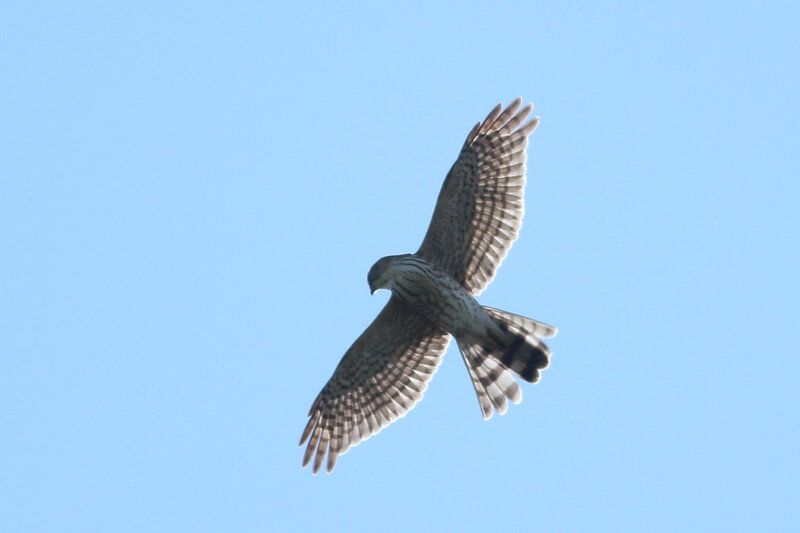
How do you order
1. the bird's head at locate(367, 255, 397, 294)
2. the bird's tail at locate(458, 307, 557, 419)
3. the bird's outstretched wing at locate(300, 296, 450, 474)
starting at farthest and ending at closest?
the bird's outstretched wing at locate(300, 296, 450, 474)
the bird's head at locate(367, 255, 397, 294)
the bird's tail at locate(458, 307, 557, 419)

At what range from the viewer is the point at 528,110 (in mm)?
13766

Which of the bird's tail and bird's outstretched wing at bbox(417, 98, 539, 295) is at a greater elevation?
bird's outstretched wing at bbox(417, 98, 539, 295)

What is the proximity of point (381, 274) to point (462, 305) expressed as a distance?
0.95 m

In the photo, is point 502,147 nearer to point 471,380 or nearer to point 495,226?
point 495,226

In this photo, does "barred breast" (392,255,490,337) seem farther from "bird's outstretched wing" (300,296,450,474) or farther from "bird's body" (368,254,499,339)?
"bird's outstretched wing" (300,296,450,474)

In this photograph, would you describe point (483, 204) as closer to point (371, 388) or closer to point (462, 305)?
point (462, 305)

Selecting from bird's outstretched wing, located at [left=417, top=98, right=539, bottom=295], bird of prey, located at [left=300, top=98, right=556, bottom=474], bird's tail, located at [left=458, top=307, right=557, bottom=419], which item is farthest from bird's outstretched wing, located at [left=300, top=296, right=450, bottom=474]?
bird's outstretched wing, located at [left=417, top=98, right=539, bottom=295]

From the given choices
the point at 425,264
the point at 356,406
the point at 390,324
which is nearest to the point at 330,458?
the point at 356,406

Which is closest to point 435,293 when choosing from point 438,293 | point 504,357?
point 438,293

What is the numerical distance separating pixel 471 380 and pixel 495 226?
5.66 ft

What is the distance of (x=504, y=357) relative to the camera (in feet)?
44.4

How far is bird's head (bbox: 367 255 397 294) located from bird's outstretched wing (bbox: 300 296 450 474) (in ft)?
2.33

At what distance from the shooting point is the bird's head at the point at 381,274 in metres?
13.5

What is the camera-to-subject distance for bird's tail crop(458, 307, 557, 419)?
13328 millimetres
